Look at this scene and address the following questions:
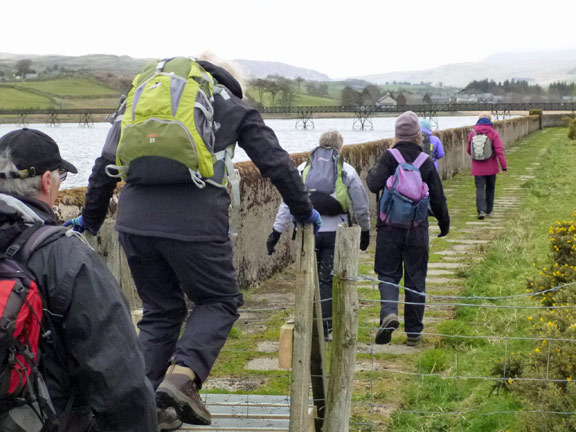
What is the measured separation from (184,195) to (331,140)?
3.30 metres

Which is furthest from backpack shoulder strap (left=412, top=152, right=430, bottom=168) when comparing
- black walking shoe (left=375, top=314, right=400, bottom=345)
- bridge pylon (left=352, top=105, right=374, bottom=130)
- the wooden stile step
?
bridge pylon (left=352, top=105, right=374, bottom=130)

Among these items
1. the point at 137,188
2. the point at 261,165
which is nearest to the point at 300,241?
the point at 261,165

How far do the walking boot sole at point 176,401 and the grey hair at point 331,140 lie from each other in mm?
3585

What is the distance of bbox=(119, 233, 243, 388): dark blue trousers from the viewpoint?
154 inches

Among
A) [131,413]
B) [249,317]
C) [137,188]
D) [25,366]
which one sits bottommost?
[249,317]

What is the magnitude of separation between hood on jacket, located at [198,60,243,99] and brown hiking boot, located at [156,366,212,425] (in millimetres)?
1297

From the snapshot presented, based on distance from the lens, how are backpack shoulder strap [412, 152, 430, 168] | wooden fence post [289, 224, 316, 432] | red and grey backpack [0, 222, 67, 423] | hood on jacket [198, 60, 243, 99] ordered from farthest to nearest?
backpack shoulder strap [412, 152, 430, 168], wooden fence post [289, 224, 316, 432], hood on jacket [198, 60, 243, 99], red and grey backpack [0, 222, 67, 423]

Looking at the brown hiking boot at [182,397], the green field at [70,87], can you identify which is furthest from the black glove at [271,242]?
the green field at [70,87]

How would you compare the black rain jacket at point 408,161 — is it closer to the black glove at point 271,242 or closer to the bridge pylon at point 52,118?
the black glove at point 271,242

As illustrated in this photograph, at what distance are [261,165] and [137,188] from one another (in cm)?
57

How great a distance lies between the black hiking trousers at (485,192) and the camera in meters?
14.8

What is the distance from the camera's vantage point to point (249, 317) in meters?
8.46

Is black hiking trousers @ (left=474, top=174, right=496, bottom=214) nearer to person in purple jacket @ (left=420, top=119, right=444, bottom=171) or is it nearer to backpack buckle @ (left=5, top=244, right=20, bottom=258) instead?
person in purple jacket @ (left=420, top=119, right=444, bottom=171)

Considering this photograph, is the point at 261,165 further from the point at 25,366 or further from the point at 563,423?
the point at 563,423
